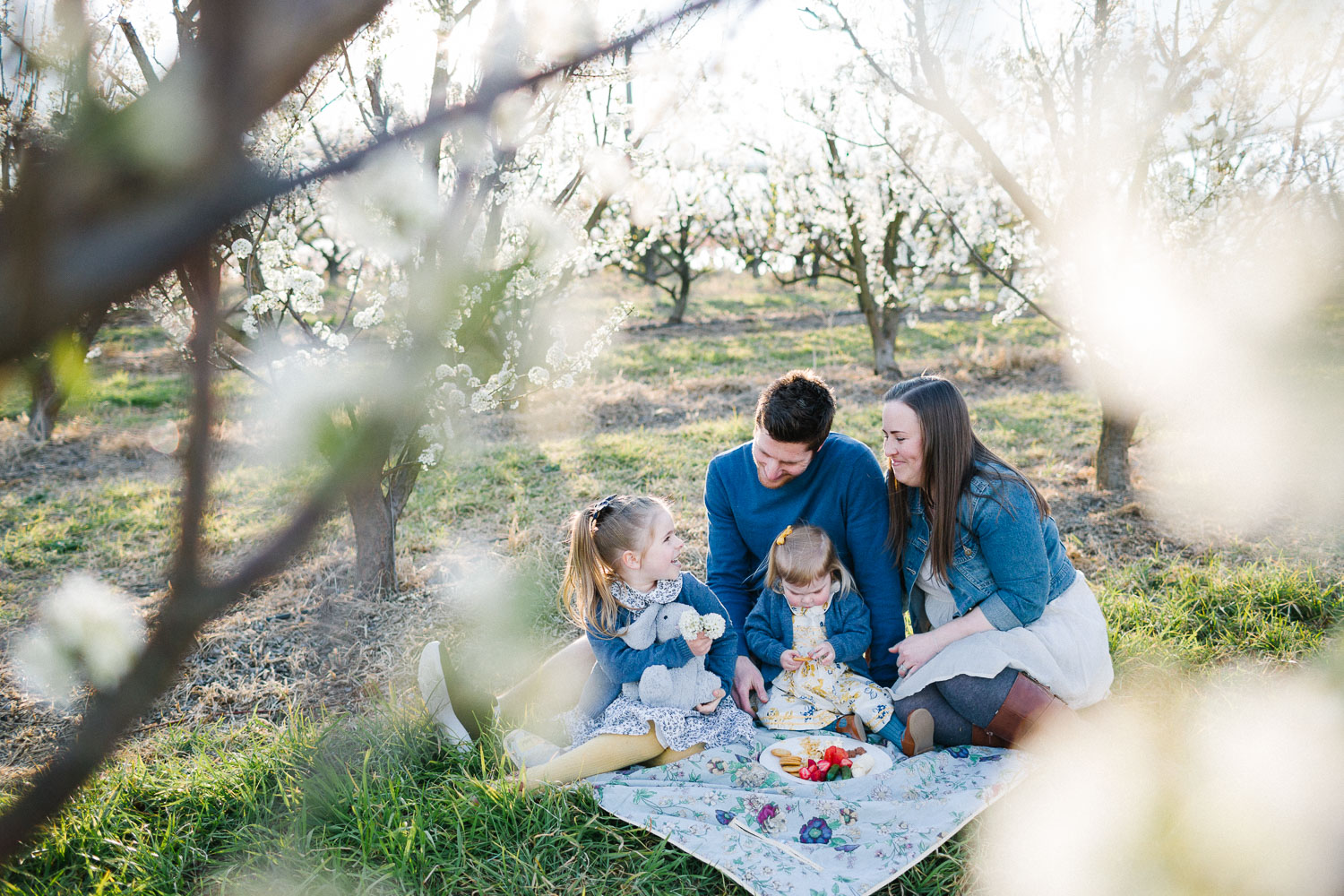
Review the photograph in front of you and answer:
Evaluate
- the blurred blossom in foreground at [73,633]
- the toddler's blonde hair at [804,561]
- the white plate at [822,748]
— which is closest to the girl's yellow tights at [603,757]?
the white plate at [822,748]

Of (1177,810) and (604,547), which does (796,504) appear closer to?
(604,547)

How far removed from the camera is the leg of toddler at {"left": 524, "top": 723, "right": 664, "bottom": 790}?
2664 millimetres

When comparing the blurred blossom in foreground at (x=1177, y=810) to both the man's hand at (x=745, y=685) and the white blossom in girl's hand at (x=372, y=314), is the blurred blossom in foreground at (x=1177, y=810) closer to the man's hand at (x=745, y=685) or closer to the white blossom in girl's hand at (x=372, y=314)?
the man's hand at (x=745, y=685)

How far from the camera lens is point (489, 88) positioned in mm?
505

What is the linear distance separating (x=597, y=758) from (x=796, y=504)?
3.80ft

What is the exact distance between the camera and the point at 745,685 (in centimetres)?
298

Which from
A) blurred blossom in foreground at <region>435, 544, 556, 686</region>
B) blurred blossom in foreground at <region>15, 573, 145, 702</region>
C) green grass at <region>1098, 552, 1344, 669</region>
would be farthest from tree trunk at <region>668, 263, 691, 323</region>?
green grass at <region>1098, 552, 1344, 669</region>

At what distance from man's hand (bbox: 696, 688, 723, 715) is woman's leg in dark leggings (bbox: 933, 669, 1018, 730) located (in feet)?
2.46

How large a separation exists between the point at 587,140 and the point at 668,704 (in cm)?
311

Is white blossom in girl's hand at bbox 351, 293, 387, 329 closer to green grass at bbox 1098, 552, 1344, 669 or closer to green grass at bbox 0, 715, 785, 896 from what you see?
green grass at bbox 0, 715, 785, 896

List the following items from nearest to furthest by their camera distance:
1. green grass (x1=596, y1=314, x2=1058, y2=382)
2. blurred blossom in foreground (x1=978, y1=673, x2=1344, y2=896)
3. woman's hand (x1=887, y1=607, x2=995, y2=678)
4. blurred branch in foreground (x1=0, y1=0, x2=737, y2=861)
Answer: blurred branch in foreground (x1=0, y1=0, x2=737, y2=861) → blurred blossom in foreground (x1=978, y1=673, x2=1344, y2=896) → woman's hand (x1=887, y1=607, x2=995, y2=678) → green grass (x1=596, y1=314, x2=1058, y2=382)

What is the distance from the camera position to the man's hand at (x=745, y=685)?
9.75ft

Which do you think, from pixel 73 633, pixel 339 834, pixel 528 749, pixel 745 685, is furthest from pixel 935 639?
pixel 73 633

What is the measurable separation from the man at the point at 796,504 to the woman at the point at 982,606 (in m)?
0.19
